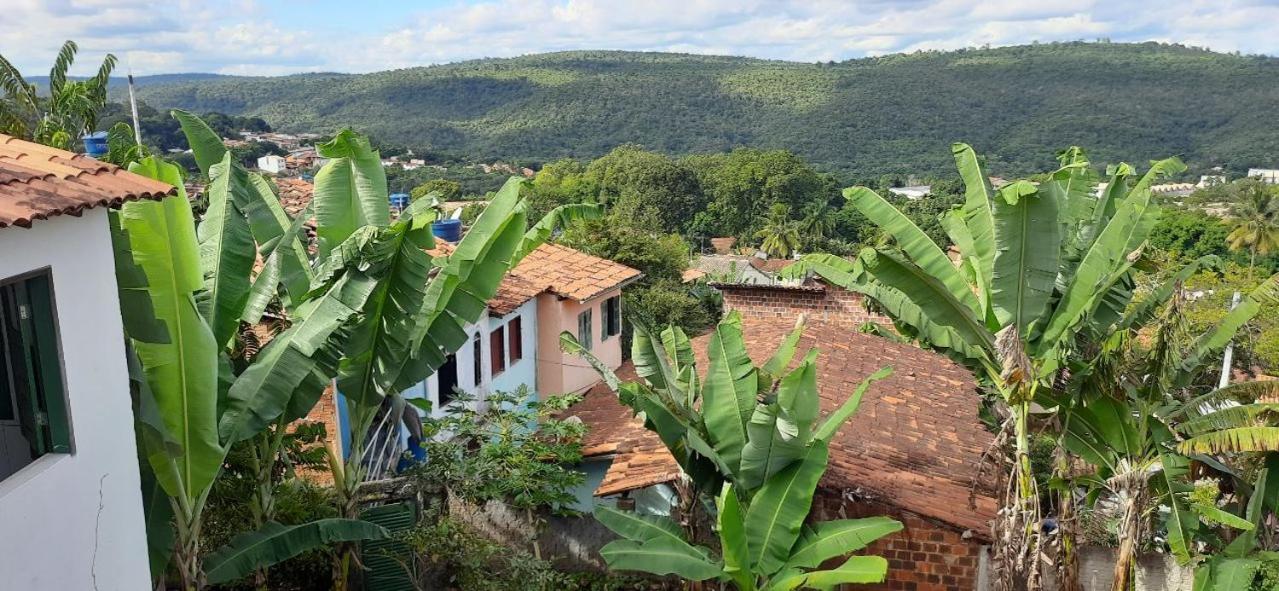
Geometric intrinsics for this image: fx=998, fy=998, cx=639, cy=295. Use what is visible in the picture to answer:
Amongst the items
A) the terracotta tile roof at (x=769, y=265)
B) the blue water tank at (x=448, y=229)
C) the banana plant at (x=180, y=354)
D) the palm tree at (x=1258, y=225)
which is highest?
the banana plant at (x=180, y=354)

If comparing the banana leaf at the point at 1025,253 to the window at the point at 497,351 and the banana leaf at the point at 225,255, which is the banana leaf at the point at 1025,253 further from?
the window at the point at 497,351

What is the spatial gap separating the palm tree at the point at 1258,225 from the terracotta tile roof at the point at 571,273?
41.3m

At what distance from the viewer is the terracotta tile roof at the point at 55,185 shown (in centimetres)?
475

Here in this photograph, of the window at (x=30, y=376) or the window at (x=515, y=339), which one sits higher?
the window at (x=30, y=376)

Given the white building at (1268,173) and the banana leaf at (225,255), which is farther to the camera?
the white building at (1268,173)

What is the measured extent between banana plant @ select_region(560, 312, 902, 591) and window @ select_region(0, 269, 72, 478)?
142 inches

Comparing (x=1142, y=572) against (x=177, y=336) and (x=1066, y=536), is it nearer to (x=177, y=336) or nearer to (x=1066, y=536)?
(x=1066, y=536)

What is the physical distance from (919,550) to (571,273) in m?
11.1

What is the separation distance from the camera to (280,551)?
752cm

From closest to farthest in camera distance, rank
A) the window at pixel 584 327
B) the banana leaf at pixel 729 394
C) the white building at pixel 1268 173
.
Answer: the banana leaf at pixel 729 394, the window at pixel 584 327, the white building at pixel 1268 173

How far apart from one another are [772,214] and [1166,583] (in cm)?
5418

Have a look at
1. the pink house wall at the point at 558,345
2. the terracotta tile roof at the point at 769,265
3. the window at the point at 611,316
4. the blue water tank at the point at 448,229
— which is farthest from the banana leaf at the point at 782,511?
the terracotta tile roof at the point at 769,265

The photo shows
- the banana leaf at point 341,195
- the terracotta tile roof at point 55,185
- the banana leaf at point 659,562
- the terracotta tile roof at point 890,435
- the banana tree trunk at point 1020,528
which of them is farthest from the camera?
the terracotta tile roof at point 890,435

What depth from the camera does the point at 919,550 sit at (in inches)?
320
